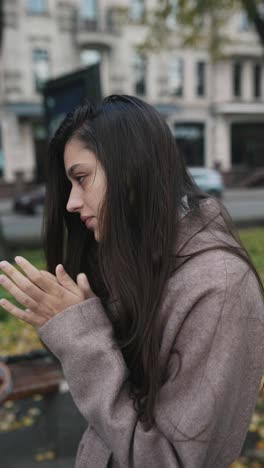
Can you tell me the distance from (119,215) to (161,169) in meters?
0.16

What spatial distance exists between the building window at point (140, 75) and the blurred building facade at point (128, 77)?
2.2 inches

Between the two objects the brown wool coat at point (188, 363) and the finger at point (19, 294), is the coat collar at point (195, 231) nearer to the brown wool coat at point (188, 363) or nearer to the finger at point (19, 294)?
the brown wool coat at point (188, 363)

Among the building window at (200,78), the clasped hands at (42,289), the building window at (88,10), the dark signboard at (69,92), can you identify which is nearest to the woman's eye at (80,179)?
the clasped hands at (42,289)

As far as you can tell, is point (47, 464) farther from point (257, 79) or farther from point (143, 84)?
point (257, 79)

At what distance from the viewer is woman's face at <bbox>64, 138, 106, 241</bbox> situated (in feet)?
3.72

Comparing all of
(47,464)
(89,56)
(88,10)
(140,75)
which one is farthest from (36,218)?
(88,10)

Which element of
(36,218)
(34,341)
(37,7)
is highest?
(37,7)

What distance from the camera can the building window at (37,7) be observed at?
72.3 ft

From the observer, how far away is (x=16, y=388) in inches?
98.3

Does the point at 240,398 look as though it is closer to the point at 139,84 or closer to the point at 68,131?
the point at 68,131

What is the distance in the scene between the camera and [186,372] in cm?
103

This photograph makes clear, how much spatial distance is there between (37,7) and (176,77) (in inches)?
326

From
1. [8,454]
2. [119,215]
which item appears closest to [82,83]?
[8,454]

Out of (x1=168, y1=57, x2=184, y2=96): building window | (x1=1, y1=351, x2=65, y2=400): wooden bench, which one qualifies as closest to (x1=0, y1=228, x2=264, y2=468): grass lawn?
(x1=1, y1=351, x2=65, y2=400): wooden bench
